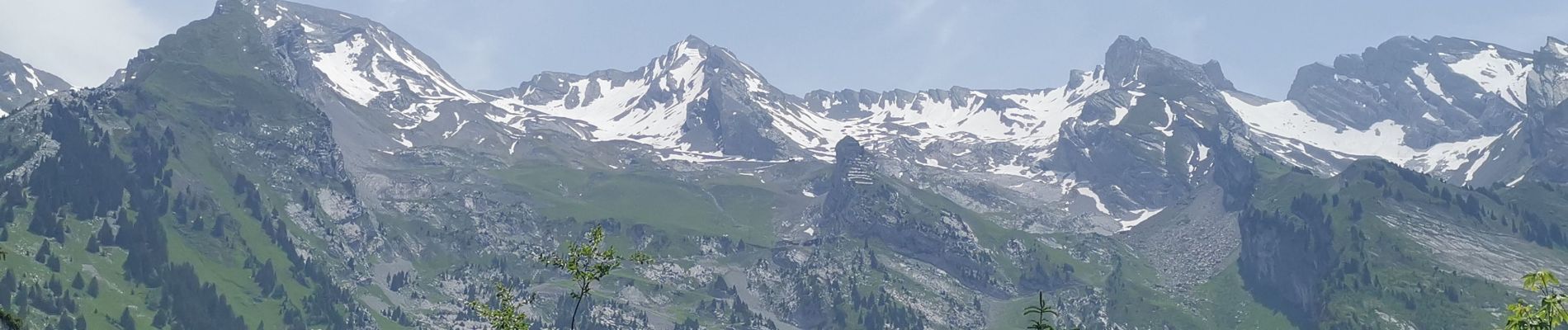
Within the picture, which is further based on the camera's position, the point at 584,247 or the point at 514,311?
the point at 514,311

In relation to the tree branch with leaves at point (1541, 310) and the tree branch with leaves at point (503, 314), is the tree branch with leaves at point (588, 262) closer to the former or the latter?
the tree branch with leaves at point (503, 314)

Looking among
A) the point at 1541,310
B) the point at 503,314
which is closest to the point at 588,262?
the point at 503,314

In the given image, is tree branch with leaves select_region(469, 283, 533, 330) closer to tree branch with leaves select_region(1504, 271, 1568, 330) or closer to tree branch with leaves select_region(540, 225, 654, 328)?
tree branch with leaves select_region(540, 225, 654, 328)

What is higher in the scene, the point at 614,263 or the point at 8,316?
the point at 614,263

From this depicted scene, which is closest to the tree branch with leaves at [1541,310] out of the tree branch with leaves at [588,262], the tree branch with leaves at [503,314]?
the tree branch with leaves at [588,262]

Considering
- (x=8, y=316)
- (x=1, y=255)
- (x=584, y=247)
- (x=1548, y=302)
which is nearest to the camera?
(x=1548, y=302)

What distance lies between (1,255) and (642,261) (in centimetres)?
3461

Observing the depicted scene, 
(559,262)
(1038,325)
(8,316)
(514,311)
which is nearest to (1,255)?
(8,316)

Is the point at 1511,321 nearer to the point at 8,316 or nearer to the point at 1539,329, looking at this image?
the point at 1539,329

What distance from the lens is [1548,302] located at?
2917 cm

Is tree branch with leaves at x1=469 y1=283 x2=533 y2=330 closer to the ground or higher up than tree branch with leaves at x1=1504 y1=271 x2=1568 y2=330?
closer to the ground

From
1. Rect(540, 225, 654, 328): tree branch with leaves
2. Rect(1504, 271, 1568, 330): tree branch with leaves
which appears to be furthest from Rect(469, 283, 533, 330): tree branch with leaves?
Rect(1504, 271, 1568, 330): tree branch with leaves

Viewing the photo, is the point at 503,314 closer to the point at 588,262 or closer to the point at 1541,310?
the point at 588,262

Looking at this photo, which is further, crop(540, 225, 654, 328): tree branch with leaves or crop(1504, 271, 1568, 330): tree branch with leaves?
crop(540, 225, 654, 328): tree branch with leaves
